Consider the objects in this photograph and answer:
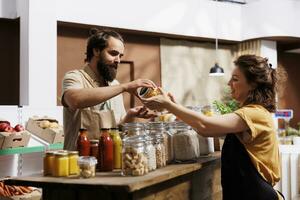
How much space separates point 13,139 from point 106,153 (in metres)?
2.26

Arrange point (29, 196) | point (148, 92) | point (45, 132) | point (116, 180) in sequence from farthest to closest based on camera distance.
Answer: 1. point (45, 132)
2. point (29, 196)
3. point (148, 92)
4. point (116, 180)

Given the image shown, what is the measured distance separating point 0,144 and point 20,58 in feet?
5.91

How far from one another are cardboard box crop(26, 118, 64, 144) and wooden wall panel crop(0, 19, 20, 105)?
4.52 ft

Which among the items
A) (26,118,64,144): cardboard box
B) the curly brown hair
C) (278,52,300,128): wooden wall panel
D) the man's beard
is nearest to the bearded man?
the man's beard

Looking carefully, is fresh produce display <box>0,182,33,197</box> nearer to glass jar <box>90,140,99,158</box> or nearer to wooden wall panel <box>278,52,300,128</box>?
glass jar <box>90,140,99,158</box>

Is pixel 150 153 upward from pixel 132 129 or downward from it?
downward

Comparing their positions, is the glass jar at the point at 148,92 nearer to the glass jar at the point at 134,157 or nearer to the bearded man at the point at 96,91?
the bearded man at the point at 96,91

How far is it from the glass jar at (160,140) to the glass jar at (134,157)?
185mm

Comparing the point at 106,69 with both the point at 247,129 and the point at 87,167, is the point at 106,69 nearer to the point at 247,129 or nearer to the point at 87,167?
the point at 87,167

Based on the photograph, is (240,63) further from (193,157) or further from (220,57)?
(220,57)

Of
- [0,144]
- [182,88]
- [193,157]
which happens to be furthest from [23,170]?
[182,88]

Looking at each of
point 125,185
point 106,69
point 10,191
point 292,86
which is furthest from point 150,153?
point 292,86

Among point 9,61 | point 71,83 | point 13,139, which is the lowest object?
point 13,139

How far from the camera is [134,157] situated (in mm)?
1681
